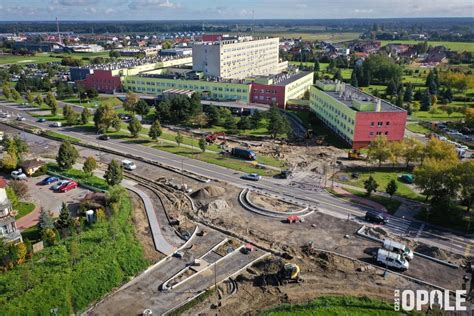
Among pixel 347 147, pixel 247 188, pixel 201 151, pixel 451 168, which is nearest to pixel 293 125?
pixel 347 147

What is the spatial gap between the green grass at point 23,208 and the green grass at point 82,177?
25.2 feet

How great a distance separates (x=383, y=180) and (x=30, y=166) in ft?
169

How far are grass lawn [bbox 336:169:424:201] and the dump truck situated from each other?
1428cm

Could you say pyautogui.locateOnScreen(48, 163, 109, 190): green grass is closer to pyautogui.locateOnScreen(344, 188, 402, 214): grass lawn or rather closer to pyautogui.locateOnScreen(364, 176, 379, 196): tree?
pyautogui.locateOnScreen(344, 188, 402, 214): grass lawn

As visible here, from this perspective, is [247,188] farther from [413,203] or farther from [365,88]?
[365,88]

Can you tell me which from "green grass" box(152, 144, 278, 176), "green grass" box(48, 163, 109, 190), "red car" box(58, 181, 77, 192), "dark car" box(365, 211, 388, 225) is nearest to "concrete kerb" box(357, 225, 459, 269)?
"dark car" box(365, 211, 388, 225)

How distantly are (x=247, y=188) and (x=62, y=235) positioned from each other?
78.1 feet

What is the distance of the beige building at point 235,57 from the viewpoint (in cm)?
12019

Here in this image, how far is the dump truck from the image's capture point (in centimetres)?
6372

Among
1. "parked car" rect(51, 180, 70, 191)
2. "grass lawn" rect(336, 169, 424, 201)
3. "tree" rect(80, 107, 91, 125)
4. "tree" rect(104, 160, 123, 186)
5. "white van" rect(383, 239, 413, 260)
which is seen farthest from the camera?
"tree" rect(80, 107, 91, 125)

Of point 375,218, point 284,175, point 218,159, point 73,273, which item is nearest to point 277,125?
point 218,159

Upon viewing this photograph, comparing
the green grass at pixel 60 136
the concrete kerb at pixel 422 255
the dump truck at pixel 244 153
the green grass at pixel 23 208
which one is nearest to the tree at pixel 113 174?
the green grass at pixel 23 208

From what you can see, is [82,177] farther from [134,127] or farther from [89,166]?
[134,127]

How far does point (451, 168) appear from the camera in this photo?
44656mm
